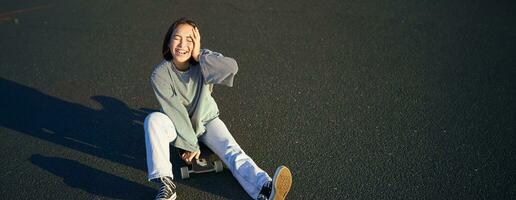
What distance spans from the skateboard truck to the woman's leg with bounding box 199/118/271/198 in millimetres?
91

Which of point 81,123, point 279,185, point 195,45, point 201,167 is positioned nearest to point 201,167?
point 201,167

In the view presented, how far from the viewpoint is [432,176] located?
355cm

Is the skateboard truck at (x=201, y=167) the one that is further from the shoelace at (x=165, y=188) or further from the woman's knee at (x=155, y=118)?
the woman's knee at (x=155, y=118)

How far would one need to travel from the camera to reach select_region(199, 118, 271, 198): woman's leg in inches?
129

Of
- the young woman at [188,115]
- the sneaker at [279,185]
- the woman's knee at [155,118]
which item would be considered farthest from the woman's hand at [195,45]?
the sneaker at [279,185]

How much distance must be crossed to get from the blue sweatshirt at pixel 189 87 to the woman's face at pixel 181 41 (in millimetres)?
110

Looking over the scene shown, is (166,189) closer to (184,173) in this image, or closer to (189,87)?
(184,173)

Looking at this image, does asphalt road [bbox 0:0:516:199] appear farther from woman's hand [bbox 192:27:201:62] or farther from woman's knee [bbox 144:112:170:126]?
woman's hand [bbox 192:27:201:62]

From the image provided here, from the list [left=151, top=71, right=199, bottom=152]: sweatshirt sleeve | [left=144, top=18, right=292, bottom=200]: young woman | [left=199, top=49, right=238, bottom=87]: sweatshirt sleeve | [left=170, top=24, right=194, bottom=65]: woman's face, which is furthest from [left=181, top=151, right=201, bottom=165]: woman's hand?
[left=170, top=24, right=194, bottom=65]: woman's face

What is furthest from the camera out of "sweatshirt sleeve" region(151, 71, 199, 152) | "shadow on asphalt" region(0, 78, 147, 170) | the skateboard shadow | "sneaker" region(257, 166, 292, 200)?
"shadow on asphalt" region(0, 78, 147, 170)

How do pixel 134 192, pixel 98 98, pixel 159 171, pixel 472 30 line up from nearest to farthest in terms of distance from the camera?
pixel 159 171
pixel 134 192
pixel 98 98
pixel 472 30

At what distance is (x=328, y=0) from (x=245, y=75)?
1.86 meters

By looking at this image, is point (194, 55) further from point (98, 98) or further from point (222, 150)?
point (98, 98)

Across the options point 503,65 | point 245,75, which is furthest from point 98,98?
point 503,65
